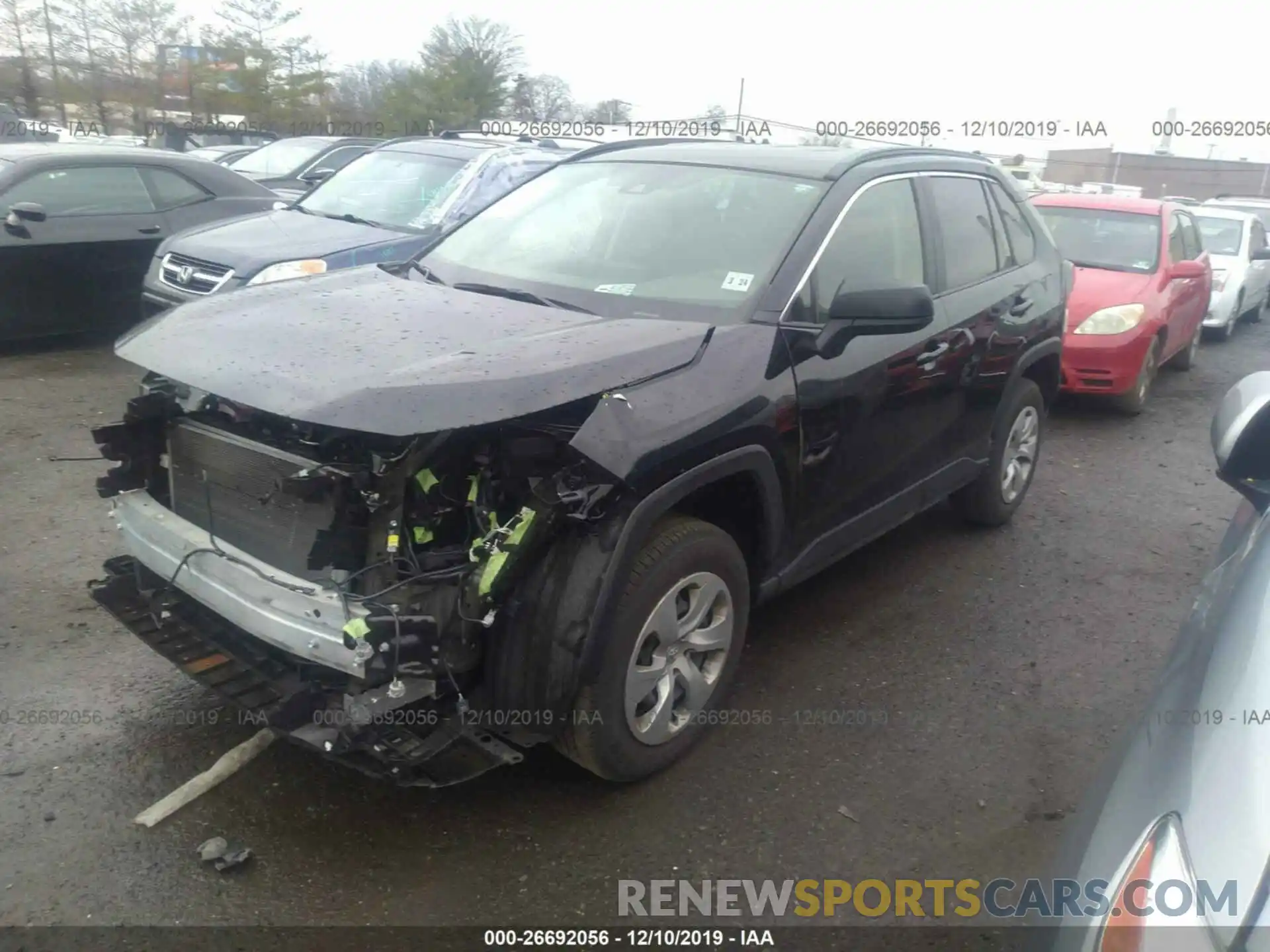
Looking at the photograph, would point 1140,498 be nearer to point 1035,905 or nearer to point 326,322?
point 1035,905

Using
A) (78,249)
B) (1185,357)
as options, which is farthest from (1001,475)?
(78,249)

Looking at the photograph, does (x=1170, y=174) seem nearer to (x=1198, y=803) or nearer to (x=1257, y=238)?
(x=1257, y=238)

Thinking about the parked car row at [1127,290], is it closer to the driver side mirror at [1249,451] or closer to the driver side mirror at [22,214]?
the driver side mirror at [1249,451]

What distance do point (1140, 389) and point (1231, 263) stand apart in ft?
17.0

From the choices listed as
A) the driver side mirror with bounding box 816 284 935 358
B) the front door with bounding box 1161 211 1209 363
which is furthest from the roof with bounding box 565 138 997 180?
the front door with bounding box 1161 211 1209 363

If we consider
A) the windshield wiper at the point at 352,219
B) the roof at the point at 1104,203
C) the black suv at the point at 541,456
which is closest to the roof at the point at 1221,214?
the roof at the point at 1104,203

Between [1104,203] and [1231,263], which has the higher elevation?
[1104,203]

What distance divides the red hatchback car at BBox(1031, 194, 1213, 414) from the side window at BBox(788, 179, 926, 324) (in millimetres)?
3149

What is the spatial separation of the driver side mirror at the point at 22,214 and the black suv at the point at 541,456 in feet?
15.8

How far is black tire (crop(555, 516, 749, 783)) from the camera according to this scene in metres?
2.83

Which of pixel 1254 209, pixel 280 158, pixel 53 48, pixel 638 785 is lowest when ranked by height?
pixel 638 785

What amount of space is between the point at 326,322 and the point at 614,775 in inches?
64.2

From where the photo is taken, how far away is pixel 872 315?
332 cm

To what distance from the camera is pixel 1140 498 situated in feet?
20.1
